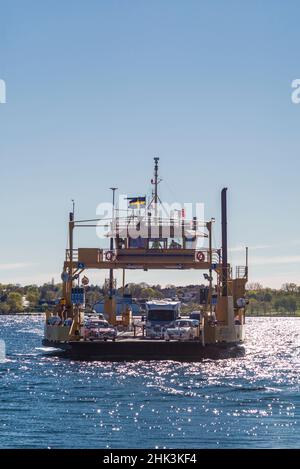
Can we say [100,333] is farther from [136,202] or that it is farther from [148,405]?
[148,405]

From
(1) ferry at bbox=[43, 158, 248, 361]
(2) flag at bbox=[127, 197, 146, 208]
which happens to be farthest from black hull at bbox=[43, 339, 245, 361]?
(2) flag at bbox=[127, 197, 146, 208]

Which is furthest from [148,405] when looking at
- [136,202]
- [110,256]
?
[136,202]

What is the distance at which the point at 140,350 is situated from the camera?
5003 centimetres

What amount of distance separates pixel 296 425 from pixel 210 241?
25.7 m

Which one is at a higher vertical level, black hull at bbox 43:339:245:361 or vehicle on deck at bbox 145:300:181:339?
vehicle on deck at bbox 145:300:181:339

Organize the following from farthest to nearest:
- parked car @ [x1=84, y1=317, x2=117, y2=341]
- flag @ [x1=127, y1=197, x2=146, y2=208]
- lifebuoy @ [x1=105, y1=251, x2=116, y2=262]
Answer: flag @ [x1=127, y1=197, x2=146, y2=208] < lifebuoy @ [x1=105, y1=251, x2=116, y2=262] < parked car @ [x1=84, y1=317, x2=117, y2=341]

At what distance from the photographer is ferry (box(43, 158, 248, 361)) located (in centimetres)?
5122

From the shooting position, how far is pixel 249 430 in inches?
1186

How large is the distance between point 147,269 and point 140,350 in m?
8.88

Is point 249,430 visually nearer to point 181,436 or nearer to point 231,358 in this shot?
point 181,436

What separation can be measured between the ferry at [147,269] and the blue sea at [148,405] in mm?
1016

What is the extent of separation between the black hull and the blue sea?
0.55 meters

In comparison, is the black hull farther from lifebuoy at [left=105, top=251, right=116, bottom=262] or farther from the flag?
the flag

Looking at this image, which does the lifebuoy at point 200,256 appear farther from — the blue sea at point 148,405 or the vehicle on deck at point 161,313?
the vehicle on deck at point 161,313
